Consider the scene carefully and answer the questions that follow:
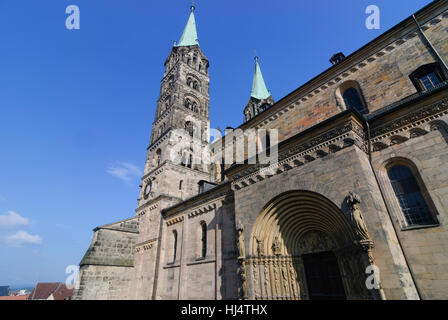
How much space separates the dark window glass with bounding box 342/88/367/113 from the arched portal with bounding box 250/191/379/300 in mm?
5728

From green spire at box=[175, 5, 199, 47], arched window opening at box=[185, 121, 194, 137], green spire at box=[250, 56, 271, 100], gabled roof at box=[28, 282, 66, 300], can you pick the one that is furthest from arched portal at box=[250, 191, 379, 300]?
gabled roof at box=[28, 282, 66, 300]

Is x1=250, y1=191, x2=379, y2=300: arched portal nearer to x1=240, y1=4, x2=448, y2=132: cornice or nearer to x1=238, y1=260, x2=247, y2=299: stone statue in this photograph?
A: x1=238, y1=260, x2=247, y2=299: stone statue

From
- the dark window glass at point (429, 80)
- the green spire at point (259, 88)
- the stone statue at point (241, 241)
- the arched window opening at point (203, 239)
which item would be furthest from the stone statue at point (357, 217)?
the green spire at point (259, 88)

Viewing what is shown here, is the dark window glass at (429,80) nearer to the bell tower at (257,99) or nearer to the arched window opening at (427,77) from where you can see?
the arched window opening at (427,77)

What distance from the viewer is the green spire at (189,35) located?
31.5 meters

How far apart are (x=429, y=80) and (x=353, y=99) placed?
2.98 m

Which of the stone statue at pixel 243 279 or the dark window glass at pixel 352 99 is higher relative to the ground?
the dark window glass at pixel 352 99

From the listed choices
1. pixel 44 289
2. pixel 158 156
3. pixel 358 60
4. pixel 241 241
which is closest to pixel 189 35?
pixel 158 156

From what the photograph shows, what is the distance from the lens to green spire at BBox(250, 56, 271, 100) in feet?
94.7

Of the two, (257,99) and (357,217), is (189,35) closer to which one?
(257,99)

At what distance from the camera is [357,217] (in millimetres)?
6898

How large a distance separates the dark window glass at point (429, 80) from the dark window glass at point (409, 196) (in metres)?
3.72

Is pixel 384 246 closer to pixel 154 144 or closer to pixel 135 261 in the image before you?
pixel 135 261

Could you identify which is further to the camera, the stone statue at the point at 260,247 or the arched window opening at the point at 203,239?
the arched window opening at the point at 203,239
